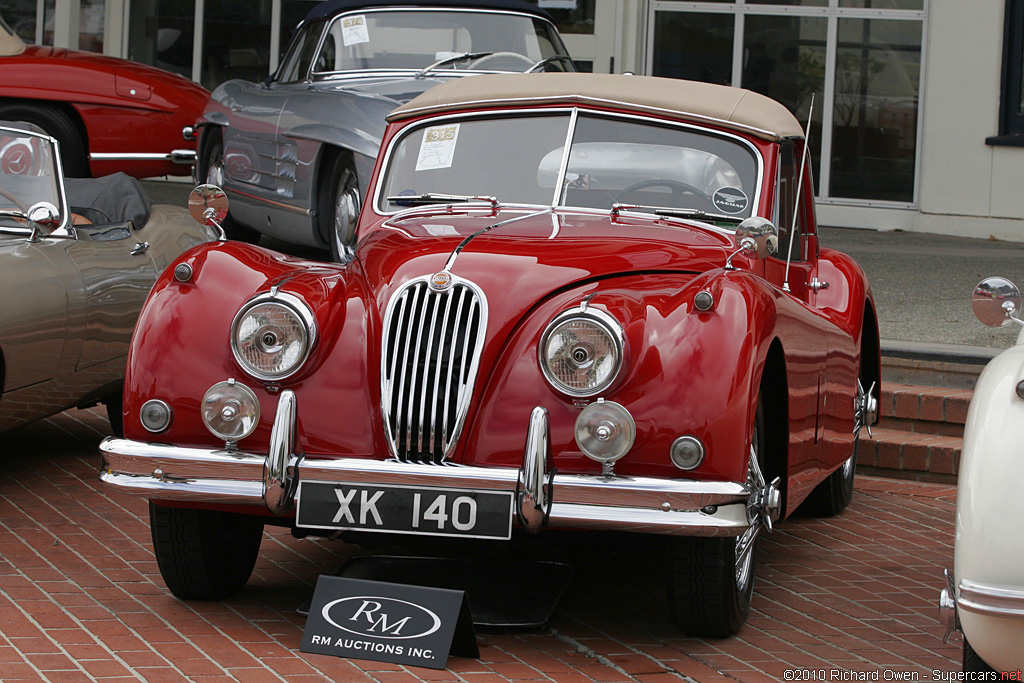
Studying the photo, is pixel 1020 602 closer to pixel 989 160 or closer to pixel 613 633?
pixel 613 633

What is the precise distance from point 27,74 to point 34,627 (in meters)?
7.25

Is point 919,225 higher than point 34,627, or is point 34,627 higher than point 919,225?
point 919,225

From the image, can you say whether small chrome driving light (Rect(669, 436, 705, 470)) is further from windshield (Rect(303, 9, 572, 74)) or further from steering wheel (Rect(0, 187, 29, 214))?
windshield (Rect(303, 9, 572, 74))

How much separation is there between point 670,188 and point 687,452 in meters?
1.43

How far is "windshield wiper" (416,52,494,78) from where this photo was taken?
8598 millimetres

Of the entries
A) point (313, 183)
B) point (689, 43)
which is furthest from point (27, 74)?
point (689, 43)

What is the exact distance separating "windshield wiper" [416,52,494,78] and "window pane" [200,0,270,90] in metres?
6.53

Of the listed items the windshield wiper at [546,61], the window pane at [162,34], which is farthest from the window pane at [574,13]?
the windshield wiper at [546,61]

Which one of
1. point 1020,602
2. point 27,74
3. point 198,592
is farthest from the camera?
point 27,74

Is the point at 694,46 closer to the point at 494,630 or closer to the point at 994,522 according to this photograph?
the point at 494,630

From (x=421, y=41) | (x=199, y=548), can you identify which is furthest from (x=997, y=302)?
(x=421, y=41)

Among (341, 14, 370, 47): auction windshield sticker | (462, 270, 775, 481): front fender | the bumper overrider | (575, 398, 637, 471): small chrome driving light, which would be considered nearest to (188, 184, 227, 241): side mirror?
the bumper overrider

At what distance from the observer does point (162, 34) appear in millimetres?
14992

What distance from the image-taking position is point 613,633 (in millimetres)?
3910
